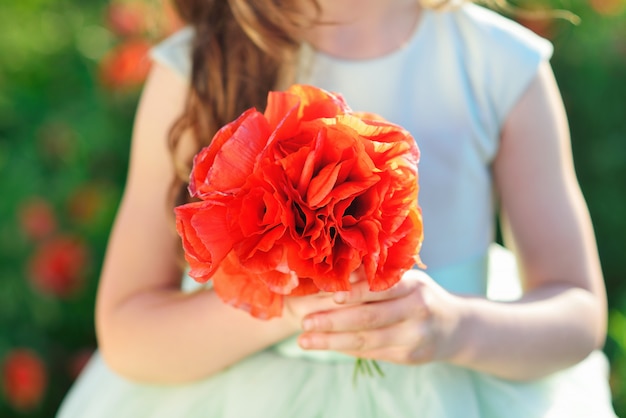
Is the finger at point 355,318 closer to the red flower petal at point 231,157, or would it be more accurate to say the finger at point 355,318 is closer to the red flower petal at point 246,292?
the red flower petal at point 246,292

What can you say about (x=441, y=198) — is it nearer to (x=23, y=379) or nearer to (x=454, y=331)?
(x=454, y=331)

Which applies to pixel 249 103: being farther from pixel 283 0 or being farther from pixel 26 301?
pixel 26 301

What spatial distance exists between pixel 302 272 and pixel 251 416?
44 cm

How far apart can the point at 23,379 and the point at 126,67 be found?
2.78 ft

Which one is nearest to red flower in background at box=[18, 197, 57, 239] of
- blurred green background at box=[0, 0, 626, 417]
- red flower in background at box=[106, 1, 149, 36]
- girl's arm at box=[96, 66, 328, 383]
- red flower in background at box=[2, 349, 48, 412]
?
blurred green background at box=[0, 0, 626, 417]

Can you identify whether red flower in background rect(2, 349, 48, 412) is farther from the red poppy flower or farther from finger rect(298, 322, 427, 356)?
the red poppy flower

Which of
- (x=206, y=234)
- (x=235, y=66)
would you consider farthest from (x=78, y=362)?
(x=206, y=234)

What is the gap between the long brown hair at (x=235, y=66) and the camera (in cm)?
131

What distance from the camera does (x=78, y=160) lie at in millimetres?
2291

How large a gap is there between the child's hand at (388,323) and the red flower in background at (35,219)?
1.38 metres

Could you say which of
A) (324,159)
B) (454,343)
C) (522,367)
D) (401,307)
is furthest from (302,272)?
(522,367)

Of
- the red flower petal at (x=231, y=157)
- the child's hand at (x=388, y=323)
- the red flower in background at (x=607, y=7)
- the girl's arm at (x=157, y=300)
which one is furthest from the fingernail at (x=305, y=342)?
the red flower in background at (x=607, y=7)

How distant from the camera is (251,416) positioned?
3.91 ft

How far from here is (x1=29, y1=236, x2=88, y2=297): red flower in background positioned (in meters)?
2.19
